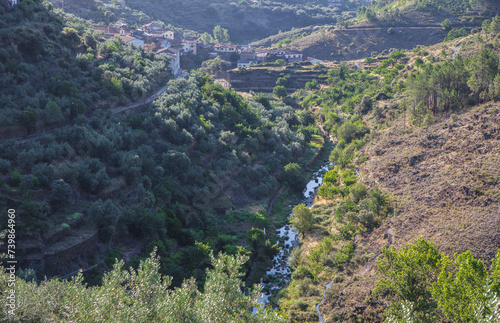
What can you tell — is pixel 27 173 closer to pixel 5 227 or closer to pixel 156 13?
pixel 5 227

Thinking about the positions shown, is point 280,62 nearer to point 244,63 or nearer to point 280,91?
point 244,63

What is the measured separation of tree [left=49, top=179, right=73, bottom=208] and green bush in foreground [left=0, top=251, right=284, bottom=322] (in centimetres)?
1678

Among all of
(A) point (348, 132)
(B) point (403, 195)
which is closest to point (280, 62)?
(A) point (348, 132)

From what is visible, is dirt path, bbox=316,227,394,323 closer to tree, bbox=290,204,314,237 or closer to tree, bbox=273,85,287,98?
tree, bbox=290,204,314,237

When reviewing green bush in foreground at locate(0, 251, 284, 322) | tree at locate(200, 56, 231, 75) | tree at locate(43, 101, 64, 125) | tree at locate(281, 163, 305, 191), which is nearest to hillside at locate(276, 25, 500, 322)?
tree at locate(281, 163, 305, 191)

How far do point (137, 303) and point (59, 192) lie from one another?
21.6m

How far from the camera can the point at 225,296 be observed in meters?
18.7

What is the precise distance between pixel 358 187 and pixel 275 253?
12636 millimetres

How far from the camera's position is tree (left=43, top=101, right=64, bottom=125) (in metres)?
Answer: 42.8

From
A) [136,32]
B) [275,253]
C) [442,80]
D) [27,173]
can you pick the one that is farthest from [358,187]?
[136,32]

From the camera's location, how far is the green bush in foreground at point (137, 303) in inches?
653

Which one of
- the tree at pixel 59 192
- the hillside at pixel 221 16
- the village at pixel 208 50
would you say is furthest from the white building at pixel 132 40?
the tree at pixel 59 192

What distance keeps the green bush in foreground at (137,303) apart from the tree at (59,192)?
55.1 feet

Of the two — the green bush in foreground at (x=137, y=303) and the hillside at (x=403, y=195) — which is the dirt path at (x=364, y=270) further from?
the green bush in foreground at (x=137, y=303)
